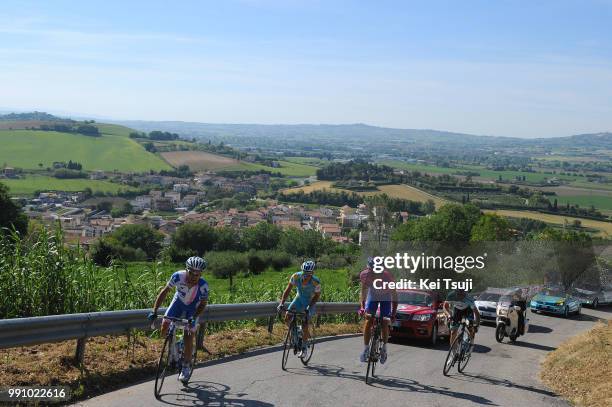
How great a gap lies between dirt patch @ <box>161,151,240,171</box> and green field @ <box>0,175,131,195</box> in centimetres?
3761

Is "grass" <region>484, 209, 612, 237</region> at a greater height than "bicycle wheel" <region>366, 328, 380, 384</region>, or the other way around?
"bicycle wheel" <region>366, 328, 380, 384</region>

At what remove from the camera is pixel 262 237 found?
238ft

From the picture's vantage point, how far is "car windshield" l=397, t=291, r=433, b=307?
53.0 ft

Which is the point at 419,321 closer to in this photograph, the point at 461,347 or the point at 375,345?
the point at 461,347

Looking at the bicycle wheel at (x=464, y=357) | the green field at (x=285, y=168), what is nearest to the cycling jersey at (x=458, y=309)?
the bicycle wheel at (x=464, y=357)

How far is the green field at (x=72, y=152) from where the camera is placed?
121625 millimetres

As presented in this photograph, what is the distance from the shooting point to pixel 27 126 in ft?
498

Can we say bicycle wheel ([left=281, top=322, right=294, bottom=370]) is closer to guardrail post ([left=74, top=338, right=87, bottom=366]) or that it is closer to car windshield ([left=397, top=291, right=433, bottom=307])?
guardrail post ([left=74, top=338, right=87, bottom=366])

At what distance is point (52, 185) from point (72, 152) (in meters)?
37.7

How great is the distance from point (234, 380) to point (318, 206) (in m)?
104

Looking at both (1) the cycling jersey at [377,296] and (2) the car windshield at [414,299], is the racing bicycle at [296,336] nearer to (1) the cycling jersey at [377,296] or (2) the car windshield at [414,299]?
(1) the cycling jersey at [377,296]

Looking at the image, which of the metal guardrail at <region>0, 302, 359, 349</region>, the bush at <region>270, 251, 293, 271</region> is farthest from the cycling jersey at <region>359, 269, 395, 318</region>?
the bush at <region>270, 251, 293, 271</region>

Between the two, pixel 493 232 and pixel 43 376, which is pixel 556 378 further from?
pixel 493 232

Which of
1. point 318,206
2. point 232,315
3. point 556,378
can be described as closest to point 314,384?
point 232,315
